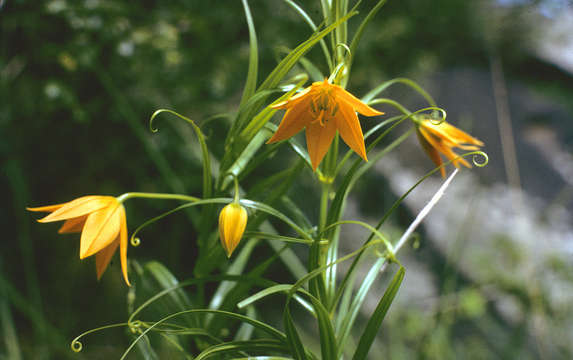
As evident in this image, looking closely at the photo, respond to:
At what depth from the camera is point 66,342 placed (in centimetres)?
146

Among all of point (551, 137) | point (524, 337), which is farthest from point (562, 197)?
point (524, 337)

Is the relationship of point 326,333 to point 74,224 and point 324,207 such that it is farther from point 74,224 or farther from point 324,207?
point 74,224

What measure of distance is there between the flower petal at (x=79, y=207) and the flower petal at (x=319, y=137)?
0.28 m

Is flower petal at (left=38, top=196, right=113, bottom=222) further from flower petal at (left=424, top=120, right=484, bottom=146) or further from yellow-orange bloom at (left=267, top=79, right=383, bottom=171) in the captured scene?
flower petal at (left=424, top=120, right=484, bottom=146)

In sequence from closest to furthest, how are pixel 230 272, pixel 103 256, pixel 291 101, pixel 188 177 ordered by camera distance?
pixel 291 101
pixel 103 256
pixel 230 272
pixel 188 177

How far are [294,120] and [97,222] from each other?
0.28 m

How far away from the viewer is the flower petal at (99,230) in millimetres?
499

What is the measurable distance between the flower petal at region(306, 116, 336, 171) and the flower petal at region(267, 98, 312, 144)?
0.01 m

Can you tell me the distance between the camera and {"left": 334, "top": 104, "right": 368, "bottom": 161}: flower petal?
48 cm

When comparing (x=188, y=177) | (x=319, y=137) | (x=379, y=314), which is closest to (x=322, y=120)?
(x=319, y=137)

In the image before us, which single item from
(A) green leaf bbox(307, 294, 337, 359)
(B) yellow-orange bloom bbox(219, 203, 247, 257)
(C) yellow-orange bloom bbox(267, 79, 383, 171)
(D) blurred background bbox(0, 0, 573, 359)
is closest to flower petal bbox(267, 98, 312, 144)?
(C) yellow-orange bloom bbox(267, 79, 383, 171)

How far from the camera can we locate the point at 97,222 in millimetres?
517

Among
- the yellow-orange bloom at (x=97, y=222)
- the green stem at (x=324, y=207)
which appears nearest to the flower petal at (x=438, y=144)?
the green stem at (x=324, y=207)

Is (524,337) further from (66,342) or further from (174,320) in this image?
(66,342)
